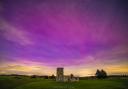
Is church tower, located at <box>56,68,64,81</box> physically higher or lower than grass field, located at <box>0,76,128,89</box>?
higher

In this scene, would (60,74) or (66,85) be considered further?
(60,74)

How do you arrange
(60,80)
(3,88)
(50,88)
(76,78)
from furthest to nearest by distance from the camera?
(76,78)
(60,80)
(3,88)
(50,88)

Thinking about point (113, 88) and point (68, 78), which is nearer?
point (113, 88)

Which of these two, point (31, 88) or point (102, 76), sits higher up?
point (102, 76)

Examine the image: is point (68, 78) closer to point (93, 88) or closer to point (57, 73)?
point (57, 73)

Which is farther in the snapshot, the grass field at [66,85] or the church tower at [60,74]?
the church tower at [60,74]

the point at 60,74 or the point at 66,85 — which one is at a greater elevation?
the point at 60,74

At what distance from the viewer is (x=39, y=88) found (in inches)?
2146

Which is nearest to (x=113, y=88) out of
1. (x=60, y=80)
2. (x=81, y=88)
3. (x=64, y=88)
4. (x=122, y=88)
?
(x=122, y=88)

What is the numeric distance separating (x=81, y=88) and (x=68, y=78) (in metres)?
26.7

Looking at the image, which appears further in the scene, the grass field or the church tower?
the church tower

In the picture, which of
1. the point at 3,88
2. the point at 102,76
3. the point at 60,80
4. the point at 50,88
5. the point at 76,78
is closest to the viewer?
the point at 50,88

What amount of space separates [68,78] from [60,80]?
4648 millimetres

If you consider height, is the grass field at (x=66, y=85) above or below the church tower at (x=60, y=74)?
below
